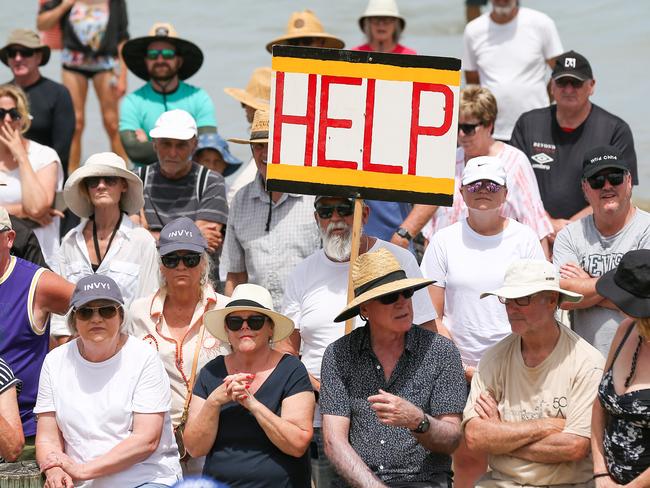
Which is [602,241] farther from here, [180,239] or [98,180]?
[98,180]

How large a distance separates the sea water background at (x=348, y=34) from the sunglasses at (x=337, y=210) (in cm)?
501

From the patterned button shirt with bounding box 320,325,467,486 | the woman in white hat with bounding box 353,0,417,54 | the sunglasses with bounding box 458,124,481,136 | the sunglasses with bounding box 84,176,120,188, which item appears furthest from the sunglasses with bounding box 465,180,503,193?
the woman in white hat with bounding box 353,0,417,54

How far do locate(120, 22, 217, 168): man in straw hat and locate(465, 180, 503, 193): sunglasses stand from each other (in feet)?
9.77

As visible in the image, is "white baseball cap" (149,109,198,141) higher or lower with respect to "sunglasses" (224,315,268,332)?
higher

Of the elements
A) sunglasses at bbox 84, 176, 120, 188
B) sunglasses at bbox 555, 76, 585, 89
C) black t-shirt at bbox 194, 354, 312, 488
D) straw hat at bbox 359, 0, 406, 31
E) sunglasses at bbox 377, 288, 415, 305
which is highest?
straw hat at bbox 359, 0, 406, 31

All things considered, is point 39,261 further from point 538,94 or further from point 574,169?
point 538,94

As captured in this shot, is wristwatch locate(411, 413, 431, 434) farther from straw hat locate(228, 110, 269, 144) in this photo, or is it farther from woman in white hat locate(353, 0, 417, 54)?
woman in white hat locate(353, 0, 417, 54)

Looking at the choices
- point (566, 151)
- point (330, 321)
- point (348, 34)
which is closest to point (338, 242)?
point (330, 321)

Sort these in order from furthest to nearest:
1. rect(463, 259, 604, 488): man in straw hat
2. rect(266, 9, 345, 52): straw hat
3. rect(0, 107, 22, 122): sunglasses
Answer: rect(266, 9, 345, 52): straw hat, rect(0, 107, 22, 122): sunglasses, rect(463, 259, 604, 488): man in straw hat

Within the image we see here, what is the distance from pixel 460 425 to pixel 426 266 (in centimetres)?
134

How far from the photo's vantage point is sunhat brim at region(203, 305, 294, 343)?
237 inches

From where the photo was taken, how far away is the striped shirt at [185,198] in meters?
7.83

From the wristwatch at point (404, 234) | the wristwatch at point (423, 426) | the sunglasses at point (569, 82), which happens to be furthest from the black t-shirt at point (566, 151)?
the wristwatch at point (423, 426)

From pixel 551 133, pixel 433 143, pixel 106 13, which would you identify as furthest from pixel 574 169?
pixel 106 13
